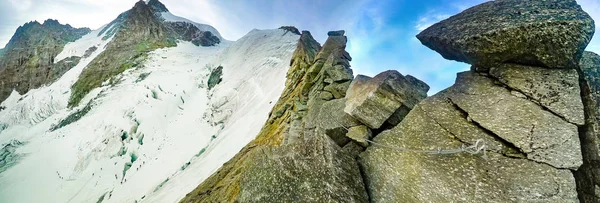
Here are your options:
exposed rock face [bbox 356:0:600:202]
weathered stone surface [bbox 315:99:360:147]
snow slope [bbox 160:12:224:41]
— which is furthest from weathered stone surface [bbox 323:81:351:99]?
snow slope [bbox 160:12:224:41]

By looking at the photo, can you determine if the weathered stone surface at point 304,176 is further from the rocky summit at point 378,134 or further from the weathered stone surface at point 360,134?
the weathered stone surface at point 360,134

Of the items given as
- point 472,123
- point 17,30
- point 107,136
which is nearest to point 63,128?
point 107,136

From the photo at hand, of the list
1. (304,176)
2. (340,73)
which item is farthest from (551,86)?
(340,73)

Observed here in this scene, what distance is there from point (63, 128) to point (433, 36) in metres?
47.5

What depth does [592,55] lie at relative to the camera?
20.7 feet

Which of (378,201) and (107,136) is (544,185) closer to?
(378,201)

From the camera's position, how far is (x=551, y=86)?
6035 mm

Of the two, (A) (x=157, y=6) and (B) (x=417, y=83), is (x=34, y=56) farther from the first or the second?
(B) (x=417, y=83)

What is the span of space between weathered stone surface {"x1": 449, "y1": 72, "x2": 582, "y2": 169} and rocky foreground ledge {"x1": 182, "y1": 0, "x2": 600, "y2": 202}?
2 centimetres

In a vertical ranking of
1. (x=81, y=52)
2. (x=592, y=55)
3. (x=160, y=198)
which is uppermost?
(x=81, y=52)

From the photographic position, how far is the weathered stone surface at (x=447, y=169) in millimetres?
5309

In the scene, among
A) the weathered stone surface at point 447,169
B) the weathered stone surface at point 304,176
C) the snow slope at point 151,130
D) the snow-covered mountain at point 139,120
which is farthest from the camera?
the snow-covered mountain at point 139,120

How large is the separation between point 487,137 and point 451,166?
1004 millimetres

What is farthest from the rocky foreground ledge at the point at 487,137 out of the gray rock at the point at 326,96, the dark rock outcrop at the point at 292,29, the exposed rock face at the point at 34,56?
the exposed rock face at the point at 34,56
